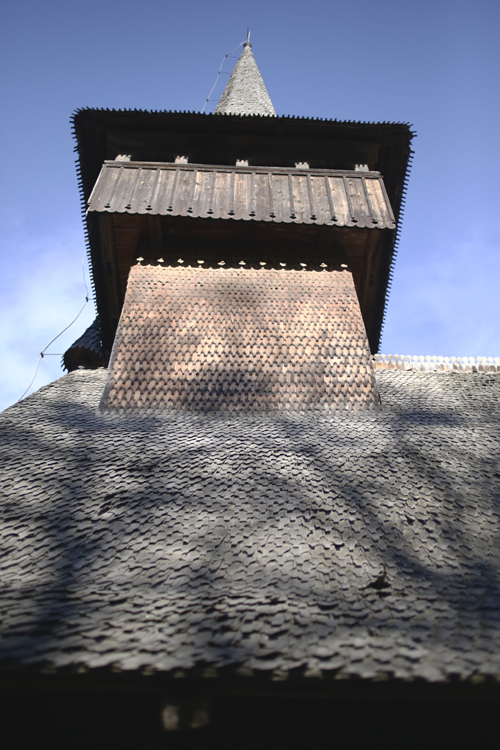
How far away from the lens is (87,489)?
3.76m

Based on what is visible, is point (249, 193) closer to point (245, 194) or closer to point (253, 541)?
point (245, 194)

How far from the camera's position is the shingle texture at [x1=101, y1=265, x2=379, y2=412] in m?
5.83

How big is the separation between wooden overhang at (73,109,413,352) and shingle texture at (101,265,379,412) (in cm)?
64

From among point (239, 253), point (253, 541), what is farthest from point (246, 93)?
point (253, 541)

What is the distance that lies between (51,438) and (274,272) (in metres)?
4.14

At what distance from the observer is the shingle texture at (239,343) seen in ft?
19.1

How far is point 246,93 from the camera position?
46.6 ft

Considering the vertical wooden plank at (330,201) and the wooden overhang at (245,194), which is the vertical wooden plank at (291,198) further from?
the vertical wooden plank at (330,201)

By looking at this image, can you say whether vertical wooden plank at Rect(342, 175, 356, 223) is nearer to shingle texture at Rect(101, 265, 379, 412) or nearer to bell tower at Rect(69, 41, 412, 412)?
bell tower at Rect(69, 41, 412, 412)

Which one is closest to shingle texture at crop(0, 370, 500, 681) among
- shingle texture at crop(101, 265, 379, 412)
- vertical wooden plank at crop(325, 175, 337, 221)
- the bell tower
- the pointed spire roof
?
shingle texture at crop(101, 265, 379, 412)

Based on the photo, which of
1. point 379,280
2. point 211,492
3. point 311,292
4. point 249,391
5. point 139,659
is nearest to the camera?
point 139,659

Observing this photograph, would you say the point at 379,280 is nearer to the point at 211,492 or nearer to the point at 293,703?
the point at 211,492

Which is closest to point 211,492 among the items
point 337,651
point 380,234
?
point 337,651

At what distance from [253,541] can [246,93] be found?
46.5 ft
